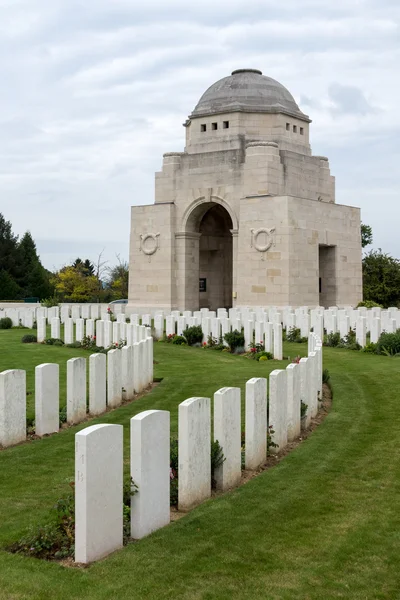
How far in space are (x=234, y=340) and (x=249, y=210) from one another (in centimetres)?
1218

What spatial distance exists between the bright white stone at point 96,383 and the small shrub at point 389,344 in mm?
9029

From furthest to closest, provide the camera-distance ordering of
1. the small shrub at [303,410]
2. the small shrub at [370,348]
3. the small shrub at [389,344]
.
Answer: the small shrub at [370,348] < the small shrub at [389,344] < the small shrub at [303,410]

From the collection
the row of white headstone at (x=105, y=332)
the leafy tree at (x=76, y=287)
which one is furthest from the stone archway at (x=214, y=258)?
the leafy tree at (x=76, y=287)

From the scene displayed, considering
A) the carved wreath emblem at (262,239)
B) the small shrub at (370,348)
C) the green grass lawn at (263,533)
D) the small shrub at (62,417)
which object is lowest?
the green grass lawn at (263,533)

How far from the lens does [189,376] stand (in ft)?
40.9

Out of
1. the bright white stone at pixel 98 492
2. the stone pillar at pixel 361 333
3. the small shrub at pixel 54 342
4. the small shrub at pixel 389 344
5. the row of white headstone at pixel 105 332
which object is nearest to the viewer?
the bright white stone at pixel 98 492

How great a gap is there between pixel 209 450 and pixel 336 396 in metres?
5.25

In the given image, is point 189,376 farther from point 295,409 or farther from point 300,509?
point 300,509

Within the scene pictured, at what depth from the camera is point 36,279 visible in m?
55.8

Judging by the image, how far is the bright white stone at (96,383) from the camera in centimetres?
895

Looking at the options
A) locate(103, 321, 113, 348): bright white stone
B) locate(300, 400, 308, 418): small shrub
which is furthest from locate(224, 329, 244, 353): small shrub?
locate(300, 400, 308, 418): small shrub

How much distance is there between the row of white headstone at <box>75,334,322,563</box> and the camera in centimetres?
432

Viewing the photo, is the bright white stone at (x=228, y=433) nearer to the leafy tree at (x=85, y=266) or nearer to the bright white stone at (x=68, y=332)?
the bright white stone at (x=68, y=332)

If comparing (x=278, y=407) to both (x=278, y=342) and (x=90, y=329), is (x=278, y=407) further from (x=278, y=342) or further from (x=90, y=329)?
(x=90, y=329)
